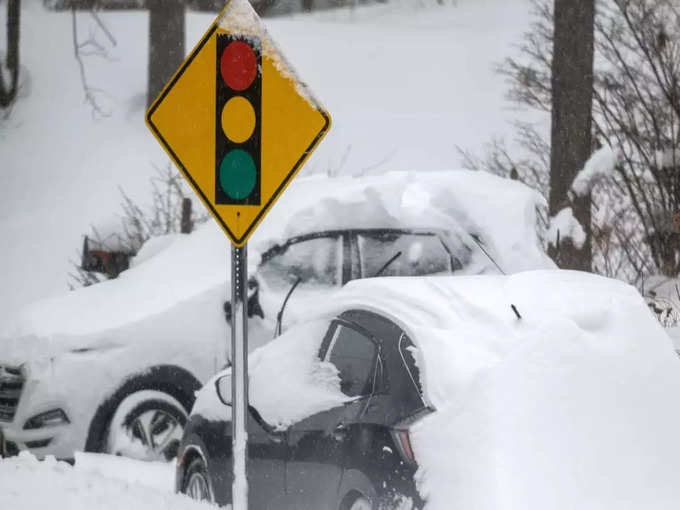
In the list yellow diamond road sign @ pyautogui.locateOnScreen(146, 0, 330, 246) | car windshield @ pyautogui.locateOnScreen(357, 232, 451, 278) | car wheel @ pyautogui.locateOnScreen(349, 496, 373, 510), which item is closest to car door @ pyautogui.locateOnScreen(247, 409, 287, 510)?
car wheel @ pyautogui.locateOnScreen(349, 496, 373, 510)

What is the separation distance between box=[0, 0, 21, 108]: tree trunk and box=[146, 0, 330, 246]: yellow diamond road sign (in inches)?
814

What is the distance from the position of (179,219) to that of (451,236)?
7.02 m

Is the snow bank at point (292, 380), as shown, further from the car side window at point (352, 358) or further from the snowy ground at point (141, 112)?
the snowy ground at point (141, 112)

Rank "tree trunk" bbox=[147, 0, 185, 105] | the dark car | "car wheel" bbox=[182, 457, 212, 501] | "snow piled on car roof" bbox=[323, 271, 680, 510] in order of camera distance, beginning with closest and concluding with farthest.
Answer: "snow piled on car roof" bbox=[323, 271, 680, 510], the dark car, "car wheel" bbox=[182, 457, 212, 501], "tree trunk" bbox=[147, 0, 185, 105]

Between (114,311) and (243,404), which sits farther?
(114,311)

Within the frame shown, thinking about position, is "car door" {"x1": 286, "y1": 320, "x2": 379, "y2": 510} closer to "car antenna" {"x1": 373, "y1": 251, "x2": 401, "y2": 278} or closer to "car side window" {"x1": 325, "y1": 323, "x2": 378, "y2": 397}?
"car side window" {"x1": 325, "y1": 323, "x2": 378, "y2": 397}

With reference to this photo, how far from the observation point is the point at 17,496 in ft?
21.9

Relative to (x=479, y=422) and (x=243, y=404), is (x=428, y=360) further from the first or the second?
(x=243, y=404)

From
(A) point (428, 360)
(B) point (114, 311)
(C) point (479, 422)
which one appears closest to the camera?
(C) point (479, 422)

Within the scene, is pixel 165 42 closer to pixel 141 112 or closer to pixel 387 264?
pixel 141 112

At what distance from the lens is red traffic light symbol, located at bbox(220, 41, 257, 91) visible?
5871 millimetres

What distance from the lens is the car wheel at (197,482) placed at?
21.7 feet

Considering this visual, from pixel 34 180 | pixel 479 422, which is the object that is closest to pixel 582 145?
pixel 479 422

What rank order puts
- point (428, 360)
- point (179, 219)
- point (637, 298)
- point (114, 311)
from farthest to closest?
point (179, 219) < point (114, 311) < point (637, 298) < point (428, 360)
